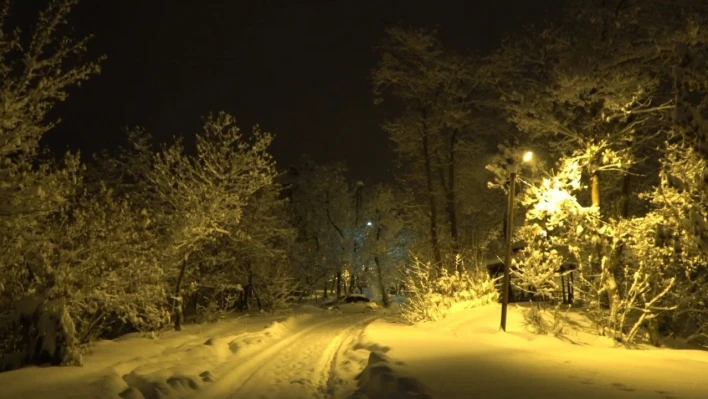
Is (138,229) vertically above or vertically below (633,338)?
above

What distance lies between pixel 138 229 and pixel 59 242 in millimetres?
3421

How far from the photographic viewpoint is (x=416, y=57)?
27422 millimetres

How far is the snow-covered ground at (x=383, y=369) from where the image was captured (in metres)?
9.08

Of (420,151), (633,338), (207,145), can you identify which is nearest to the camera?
(633,338)

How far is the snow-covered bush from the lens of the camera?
70.1ft

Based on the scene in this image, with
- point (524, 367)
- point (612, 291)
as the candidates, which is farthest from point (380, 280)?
point (524, 367)

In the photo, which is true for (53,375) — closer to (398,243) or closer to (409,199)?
(409,199)

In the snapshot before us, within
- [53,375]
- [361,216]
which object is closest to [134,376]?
[53,375]

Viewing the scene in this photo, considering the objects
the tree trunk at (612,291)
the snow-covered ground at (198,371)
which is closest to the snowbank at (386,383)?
the snow-covered ground at (198,371)

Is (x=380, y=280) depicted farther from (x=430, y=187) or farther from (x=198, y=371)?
(x=198, y=371)

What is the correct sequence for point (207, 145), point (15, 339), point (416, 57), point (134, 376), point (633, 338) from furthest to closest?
1. point (416, 57)
2. point (207, 145)
3. point (633, 338)
4. point (15, 339)
5. point (134, 376)

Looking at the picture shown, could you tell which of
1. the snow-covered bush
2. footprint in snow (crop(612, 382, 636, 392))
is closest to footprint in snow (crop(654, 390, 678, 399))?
footprint in snow (crop(612, 382, 636, 392))

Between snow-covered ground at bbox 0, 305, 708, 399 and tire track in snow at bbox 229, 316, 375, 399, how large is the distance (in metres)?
0.02

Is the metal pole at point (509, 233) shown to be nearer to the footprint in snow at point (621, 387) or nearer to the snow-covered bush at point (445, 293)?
the snow-covered bush at point (445, 293)
